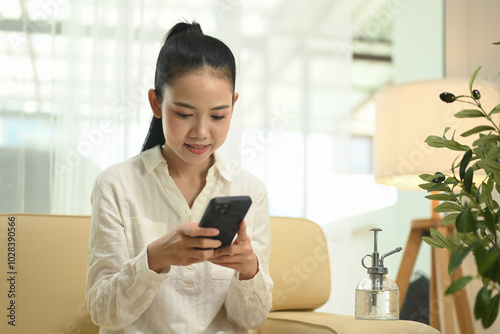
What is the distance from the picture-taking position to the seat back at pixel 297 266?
1661mm

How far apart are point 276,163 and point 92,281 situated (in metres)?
1.45

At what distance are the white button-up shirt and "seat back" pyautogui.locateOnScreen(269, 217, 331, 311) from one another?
0.27m

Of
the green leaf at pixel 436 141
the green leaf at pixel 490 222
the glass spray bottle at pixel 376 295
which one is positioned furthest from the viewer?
the glass spray bottle at pixel 376 295

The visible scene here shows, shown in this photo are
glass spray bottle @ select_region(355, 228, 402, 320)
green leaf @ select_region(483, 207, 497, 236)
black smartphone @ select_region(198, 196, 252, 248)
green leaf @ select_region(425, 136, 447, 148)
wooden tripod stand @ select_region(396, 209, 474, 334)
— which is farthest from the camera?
wooden tripod stand @ select_region(396, 209, 474, 334)

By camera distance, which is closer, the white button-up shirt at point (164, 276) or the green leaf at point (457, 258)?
the green leaf at point (457, 258)

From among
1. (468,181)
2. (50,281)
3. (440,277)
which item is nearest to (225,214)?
(468,181)

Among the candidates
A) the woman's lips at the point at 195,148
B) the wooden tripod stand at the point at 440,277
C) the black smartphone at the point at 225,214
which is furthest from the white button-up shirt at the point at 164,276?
the wooden tripod stand at the point at 440,277

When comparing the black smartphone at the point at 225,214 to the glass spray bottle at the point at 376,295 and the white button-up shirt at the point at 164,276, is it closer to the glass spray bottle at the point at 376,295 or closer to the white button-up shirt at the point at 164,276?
the white button-up shirt at the point at 164,276

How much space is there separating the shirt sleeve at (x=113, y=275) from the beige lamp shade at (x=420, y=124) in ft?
3.86

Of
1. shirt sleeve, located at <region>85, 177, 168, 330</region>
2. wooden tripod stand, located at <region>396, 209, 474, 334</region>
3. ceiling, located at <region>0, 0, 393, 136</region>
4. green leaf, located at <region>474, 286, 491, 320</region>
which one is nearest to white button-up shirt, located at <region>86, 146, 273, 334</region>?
shirt sleeve, located at <region>85, 177, 168, 330</region>

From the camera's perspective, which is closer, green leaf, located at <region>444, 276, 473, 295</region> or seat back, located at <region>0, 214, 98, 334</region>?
green leaf, located at <region>444, 276, 473, 295</region>

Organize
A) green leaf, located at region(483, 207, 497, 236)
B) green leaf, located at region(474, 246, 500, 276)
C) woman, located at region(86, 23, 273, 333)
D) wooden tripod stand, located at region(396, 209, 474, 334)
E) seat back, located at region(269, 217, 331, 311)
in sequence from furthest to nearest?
wooden tripod stand, located at region(396, 209, 474, 334), seat back, located at region(269, 217, 331, 311), woman, located at region(86, 23, 273, 333), green leaf, located at region(483, 207, 497, 236), green leaf, located at region(474, 246, 500, 276)

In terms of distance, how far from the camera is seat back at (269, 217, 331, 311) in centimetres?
166

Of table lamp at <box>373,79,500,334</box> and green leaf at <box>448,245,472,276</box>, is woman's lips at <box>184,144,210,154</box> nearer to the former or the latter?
green leaf at <box>448,245,472,276</box>
